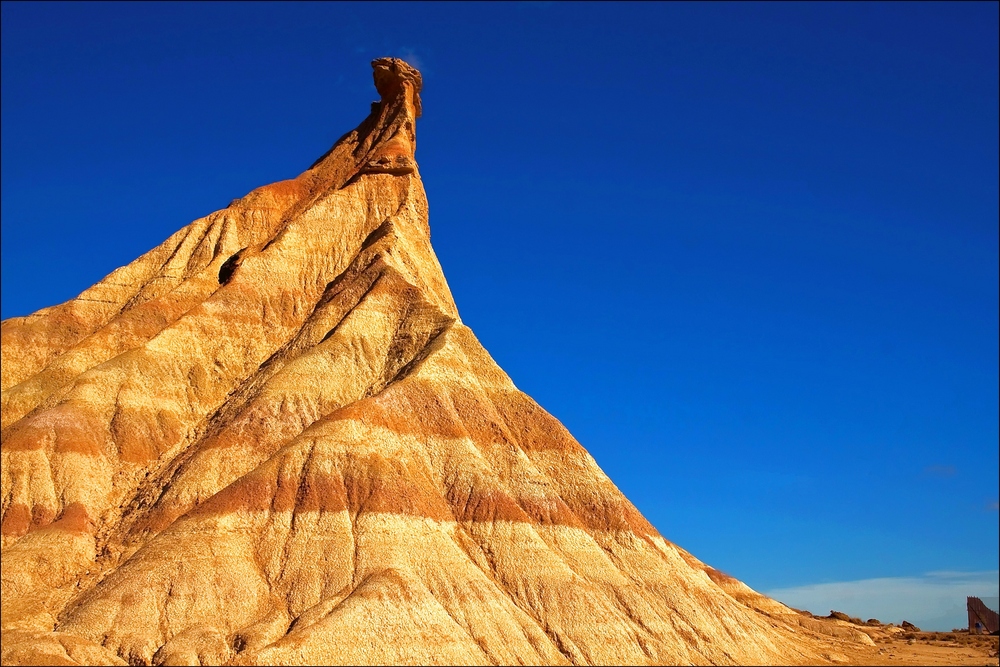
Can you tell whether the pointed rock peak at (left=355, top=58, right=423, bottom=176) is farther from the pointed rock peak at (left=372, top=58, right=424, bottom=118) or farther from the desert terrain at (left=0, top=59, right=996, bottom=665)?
the desert terrain at (left=0, top=59, right=996, bottom=665)

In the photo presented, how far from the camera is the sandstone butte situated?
54125 millimetres

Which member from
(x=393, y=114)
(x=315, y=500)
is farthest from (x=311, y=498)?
(x=393, y=114)

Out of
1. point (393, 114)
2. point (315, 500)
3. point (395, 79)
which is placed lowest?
point (315, 500)

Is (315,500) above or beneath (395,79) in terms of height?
beneath

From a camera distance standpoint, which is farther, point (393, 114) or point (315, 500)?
point (393, 114)

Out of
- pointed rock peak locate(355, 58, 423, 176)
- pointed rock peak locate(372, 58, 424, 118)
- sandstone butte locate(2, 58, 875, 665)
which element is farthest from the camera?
pointed rock peak locate(372, 58, 424, 118)

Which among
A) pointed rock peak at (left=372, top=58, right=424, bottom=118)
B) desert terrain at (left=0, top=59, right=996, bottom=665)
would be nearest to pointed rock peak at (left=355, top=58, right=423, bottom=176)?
pointed rock peak at (left=372, top=58, right=424, bottom=118)

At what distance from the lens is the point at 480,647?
55.4m

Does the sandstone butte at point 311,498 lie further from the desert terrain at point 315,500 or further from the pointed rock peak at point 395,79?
the pointed rock peak at point 395,79

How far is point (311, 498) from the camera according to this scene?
60688 mm

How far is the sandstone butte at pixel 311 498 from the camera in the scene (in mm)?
54125

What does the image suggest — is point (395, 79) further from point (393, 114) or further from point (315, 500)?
point (315, 500)

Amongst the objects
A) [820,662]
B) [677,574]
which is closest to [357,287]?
[677,574]

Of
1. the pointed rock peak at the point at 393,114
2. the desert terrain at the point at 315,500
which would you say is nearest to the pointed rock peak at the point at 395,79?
the pointed rock peak at the point at 393,114
